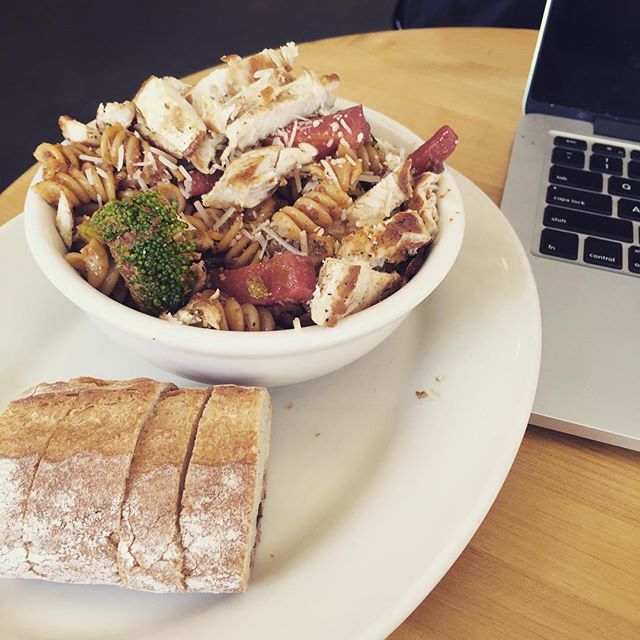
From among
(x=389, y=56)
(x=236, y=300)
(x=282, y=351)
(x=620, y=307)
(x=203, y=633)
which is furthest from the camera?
(x=389, y=56)

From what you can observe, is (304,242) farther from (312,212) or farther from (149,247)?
(149,247)

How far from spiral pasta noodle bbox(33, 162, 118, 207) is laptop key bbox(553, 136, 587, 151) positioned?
1260mm

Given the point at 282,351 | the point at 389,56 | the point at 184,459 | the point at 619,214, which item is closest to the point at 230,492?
the point at 184,459

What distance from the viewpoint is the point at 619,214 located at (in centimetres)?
164

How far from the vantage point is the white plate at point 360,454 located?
→ 0.87 metres

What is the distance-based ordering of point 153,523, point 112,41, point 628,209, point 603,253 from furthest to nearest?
1. point 112,41
2. point 628,209
3. point 603,253
4. point 153,523

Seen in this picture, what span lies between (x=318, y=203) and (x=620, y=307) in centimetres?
71

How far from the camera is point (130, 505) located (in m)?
0.87

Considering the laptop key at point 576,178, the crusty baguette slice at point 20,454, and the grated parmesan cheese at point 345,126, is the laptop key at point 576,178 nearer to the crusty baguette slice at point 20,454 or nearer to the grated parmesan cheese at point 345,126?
the grated parmesan cheese at point 345,126

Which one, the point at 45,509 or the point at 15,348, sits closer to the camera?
the point at 45,509

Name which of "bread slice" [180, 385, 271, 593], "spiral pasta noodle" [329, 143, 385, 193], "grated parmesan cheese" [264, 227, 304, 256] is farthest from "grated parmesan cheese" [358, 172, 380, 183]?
"bread slice" [180, 385, 271, 593]

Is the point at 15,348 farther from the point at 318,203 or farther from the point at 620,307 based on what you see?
the point at 620,307

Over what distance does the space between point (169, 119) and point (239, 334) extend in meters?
0.45

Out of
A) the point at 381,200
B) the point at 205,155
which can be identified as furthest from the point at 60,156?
the point at 381,200
